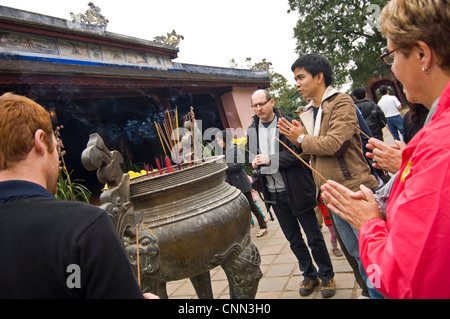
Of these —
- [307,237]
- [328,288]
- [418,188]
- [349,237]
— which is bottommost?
[328,288]

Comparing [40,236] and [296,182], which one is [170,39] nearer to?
[296,182]

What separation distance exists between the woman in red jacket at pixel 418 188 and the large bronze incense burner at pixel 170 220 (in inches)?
37.9

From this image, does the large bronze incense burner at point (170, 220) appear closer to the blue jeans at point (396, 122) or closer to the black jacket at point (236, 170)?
the black jacket at point (236, 170)

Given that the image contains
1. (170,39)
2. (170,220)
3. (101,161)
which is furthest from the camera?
(170,39)

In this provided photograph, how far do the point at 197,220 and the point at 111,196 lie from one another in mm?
530

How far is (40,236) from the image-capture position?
3.31 ft

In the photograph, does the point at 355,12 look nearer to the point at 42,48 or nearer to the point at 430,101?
the point at 42,48

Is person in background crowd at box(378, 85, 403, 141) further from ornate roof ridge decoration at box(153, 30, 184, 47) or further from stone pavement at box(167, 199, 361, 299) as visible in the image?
ornate roof ridge decoration at box(153, 30, 184, 47)

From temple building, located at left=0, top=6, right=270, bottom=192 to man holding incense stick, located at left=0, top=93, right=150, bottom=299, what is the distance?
467cm

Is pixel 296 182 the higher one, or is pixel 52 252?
pixel 52 252

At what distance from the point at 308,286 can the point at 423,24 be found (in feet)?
8.37

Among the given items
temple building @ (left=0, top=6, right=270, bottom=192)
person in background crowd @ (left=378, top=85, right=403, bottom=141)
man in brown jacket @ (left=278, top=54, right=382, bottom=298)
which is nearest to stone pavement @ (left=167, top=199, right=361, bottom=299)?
man in brown jacket @ (left=278, top=54, right=382, bottom=298)

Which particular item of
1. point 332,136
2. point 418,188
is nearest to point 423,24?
point 418,188

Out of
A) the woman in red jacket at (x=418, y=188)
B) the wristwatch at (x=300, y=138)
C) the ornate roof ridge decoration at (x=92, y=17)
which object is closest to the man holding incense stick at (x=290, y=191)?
the wristwatch at (x=300, y=138)
